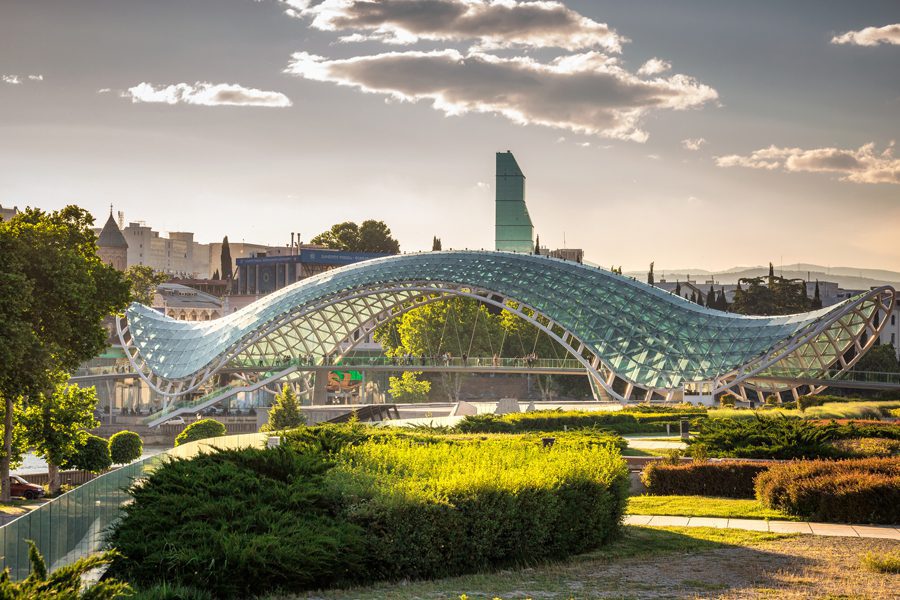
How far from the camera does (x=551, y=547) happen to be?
19.4m

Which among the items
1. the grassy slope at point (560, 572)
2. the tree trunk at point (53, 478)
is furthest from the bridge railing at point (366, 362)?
the grassy slope at point (560, 572)

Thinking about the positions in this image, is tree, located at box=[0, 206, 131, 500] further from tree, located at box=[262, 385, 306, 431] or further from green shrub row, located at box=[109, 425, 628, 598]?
green shrub row, located at box=[109, 425, 628, 598]

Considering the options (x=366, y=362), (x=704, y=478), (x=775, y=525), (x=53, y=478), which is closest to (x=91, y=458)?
(x=53, y=478)

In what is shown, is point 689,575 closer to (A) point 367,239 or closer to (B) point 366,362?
→ (B) point 366,362

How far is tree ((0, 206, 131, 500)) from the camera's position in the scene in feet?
133

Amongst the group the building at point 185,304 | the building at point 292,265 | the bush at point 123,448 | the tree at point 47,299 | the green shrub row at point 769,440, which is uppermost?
the building at point 292,265

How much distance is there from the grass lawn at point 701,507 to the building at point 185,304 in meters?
160

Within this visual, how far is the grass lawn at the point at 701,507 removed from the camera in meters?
24.2

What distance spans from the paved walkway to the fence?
1044cm

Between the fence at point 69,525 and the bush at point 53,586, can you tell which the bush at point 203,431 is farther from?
the bush at point 53,586

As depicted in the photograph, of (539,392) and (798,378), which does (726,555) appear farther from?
(539,392)

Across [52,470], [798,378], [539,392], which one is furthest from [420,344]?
[52,470]

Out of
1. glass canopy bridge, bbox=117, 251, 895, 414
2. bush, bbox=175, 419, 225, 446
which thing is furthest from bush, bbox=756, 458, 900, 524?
bush, bbox=175, 419, 225, 446

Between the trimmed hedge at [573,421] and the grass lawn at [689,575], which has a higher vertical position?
the trimmed hedge at [573,421]
